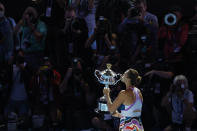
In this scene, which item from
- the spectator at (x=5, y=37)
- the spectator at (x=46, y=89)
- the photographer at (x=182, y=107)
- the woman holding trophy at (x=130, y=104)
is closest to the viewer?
the woman holding trophy at (x=130, y=104)

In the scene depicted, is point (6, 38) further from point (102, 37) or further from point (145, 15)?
point (145, 15)

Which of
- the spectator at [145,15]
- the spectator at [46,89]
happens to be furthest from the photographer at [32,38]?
the spectator at [145,15]

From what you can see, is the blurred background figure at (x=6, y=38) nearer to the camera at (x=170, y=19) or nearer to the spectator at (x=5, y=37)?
the spectator at (x=5, y=37)

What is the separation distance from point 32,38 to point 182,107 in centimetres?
332

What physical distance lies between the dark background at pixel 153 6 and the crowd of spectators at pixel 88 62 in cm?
33

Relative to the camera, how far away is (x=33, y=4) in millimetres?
7543

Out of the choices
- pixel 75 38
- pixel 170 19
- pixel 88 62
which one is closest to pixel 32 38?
pixel 75 38

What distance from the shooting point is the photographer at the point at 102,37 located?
22.3ft

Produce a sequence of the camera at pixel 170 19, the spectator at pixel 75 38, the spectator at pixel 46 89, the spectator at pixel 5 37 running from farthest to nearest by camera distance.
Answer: the spectator at pixel 5 37, the spectator at pixel 75 38, the camera at pixel 170 19, the spectator at pixel 46 89

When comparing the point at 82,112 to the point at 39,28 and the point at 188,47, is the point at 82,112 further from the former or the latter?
the point at 188,47

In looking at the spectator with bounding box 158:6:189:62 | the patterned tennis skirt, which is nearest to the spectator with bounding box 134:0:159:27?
the spectator with bounding box 158:6:189:62

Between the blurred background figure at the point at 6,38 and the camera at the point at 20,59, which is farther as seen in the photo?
the blurred background figure at the point at 6,38

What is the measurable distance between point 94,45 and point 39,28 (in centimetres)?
123

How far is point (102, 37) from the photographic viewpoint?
22.5 ft
